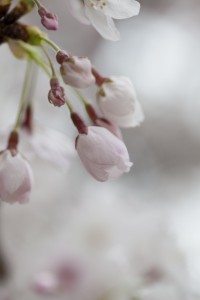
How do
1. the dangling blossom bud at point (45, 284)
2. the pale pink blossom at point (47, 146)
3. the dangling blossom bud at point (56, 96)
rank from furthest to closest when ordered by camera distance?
the dangling blossom bud at point (45, 284) → the pale pink blossom at point (47, 146) → the dangling blossom bud at point (56, 96)

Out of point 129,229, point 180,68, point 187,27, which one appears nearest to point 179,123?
point 180,68

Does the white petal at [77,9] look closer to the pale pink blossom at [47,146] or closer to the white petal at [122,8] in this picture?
the white petal at [122,8]

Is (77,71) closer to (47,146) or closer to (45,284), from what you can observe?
(47,146)

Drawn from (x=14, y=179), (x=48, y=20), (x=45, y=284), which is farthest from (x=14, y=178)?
(x=45, y=284)

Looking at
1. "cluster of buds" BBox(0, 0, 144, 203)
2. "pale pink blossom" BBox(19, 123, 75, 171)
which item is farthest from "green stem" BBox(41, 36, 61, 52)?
"pale pink blossom" BBox(19, 123, 75, 171)

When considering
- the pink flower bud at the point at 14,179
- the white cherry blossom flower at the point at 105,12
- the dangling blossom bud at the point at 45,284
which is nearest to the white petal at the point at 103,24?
the white cherry blossom flower at the point at 105,12

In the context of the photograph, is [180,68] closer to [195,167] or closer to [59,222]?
[195,167]

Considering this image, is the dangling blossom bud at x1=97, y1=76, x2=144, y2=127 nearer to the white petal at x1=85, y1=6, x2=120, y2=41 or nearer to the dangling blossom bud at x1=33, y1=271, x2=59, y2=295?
the white petal at x1=85, y1=6, x2=120, y2=41
